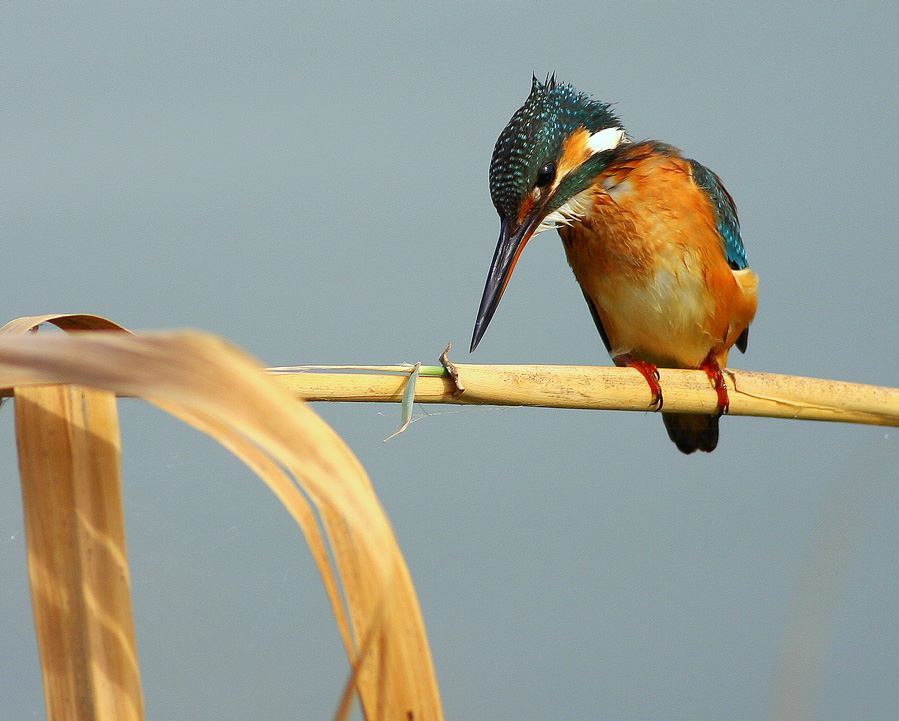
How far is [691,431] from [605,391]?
26.7 inches

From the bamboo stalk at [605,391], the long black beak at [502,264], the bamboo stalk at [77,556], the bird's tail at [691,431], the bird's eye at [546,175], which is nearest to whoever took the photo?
the bamboo stalk at [77,556]

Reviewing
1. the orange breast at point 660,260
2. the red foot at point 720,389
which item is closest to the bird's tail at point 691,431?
the orange breast at point 660,260

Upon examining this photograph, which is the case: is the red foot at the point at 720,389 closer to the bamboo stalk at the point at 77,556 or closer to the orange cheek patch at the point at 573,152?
the orange cheek patch at the point at 573,152

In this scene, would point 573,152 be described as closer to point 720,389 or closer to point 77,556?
point 720,389

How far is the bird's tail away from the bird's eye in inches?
21.0

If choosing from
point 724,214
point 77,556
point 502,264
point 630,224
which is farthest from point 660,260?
point 77,556

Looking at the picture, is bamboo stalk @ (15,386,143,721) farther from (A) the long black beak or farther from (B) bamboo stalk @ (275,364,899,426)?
(A) the long black beak

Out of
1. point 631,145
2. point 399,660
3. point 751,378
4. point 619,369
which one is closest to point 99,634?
point 399,660

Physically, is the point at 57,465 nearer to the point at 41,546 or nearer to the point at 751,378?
the point at 41,546

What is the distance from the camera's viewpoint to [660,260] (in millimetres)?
1378

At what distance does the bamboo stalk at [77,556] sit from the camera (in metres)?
0.46

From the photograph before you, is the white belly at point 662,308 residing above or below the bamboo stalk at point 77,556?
above

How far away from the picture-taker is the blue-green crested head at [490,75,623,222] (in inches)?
48.1

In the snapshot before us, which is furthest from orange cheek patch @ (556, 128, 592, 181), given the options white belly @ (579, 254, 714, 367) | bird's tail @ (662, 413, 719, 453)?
bird's tail @ (662, 413, 719, 453)
